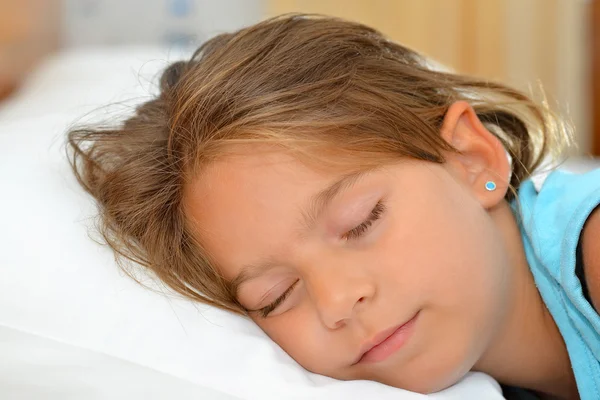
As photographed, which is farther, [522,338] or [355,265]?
[522,338]

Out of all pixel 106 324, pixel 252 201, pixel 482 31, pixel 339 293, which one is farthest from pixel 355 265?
pixel 482 31

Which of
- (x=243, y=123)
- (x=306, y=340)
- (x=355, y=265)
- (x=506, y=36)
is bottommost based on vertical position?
(x=506, y=36)

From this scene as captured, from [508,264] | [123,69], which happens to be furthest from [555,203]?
[123,69]

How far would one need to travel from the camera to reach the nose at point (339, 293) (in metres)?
0.79

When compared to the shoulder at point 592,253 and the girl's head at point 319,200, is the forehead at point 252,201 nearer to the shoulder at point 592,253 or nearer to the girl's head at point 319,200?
the girl's head at point 319,200

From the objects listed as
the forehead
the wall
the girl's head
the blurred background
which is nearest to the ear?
the girl's head

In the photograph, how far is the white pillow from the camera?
0.74m

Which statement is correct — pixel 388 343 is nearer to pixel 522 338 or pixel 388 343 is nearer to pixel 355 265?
pixel 355 265

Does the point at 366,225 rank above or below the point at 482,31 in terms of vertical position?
above

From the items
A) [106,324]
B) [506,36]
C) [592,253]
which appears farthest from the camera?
[506,36]

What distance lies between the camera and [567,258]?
0.89 metres

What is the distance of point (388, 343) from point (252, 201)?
0.23 m

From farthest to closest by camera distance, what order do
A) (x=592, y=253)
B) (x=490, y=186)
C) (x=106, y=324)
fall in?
(x=490, y=186) < (x=592, y=253) < (x=106, y=324)

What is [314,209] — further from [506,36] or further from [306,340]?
[506,36]
